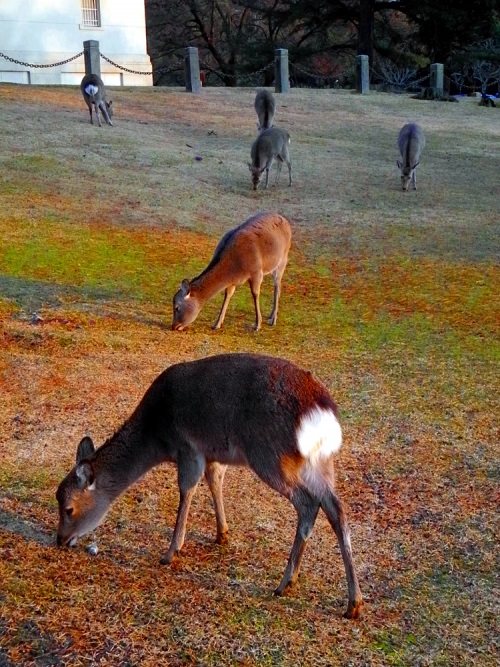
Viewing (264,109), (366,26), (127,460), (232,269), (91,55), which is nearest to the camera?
(127,460)

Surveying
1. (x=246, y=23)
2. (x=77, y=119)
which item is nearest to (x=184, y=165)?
(x=77, y=119)

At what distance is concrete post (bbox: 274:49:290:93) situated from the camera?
2628cm

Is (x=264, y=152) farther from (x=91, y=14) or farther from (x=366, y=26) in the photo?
(x=366, y=26)

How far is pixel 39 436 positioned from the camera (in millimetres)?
5238

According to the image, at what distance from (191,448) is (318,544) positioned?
836 mm

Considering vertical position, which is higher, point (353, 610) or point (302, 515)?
point (302, 515)

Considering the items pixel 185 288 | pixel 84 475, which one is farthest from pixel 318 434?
pixel 185 288

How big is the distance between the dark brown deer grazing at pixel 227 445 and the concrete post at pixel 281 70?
23708 millimetres

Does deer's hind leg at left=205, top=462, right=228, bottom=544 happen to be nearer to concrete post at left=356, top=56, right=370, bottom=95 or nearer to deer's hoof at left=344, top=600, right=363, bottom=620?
deer's hoof at left=344, top=600, right=363, bottom=620

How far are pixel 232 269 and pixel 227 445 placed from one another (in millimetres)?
3870

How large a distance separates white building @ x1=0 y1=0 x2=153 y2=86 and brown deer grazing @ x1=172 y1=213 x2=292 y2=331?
1916 cm

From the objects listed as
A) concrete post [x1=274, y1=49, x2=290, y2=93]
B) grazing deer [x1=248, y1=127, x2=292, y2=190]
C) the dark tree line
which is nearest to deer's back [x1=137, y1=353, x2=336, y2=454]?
grazing deer [x1=248, y1=127, x2=292, y2=190]

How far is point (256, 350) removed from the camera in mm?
7180

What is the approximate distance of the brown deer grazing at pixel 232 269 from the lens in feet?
24.4
